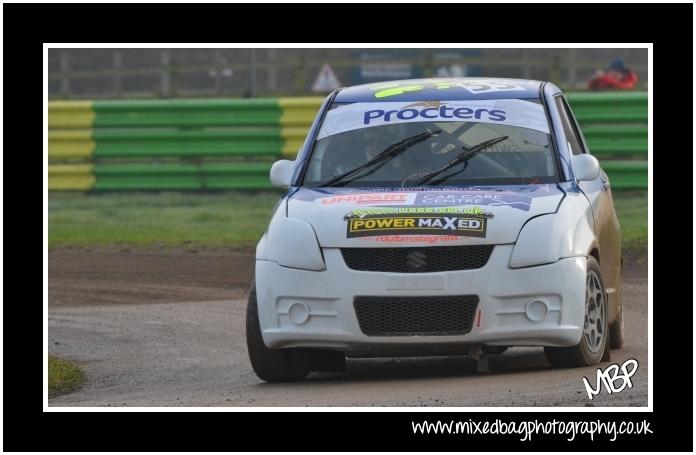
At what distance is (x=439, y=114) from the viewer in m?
9.44

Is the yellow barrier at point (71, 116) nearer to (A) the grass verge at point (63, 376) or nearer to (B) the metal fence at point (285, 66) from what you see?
(B) the metal fence at point (285, 66)

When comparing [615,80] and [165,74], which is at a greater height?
[165,74]

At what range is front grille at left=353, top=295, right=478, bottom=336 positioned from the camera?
8.17 metres

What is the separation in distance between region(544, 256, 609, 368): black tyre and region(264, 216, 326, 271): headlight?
1.44 meters

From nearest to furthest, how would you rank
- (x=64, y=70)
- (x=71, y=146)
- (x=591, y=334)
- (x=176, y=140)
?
(x=591, y=334) < (x=176, y=140) < (x=71, y=146) < (x=64, y=70)

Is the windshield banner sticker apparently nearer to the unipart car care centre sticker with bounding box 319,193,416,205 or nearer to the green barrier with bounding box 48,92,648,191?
the unipart car care centre sticker with bounding box 319,193,416,205

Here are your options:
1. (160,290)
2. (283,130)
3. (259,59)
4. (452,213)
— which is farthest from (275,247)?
(259,59)

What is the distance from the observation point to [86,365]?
10117 millimetres

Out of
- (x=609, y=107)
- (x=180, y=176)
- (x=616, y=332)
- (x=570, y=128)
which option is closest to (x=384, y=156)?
(x=570, y=128)

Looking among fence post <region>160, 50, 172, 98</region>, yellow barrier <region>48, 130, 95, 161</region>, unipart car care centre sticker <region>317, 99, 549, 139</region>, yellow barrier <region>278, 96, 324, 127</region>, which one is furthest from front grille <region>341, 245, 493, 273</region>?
fence post <region>160, 50, 172, 98</region>

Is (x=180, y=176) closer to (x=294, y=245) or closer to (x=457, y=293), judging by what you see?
(x=294, y=245)

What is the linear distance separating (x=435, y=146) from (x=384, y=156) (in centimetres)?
32

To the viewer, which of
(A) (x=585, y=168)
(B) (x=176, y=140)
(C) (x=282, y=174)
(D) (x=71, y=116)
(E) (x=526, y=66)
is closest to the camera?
(A) (x=585, y=168)

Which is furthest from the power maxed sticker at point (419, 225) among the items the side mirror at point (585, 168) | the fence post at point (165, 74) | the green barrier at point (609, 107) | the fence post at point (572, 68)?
the fence post at point (572, 68)
